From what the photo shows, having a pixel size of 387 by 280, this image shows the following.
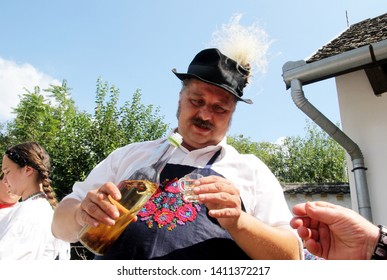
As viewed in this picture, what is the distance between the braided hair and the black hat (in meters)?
1.30

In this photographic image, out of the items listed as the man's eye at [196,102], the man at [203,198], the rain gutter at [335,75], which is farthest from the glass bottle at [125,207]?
the rain gutter at [335,75]

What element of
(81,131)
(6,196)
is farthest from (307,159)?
(6,196)

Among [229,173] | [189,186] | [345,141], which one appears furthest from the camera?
[345,141]

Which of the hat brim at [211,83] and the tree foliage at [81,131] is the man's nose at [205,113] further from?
the tree foliage at [81,131]

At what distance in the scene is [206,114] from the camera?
1440 mm

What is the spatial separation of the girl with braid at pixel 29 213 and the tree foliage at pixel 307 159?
25138 mm

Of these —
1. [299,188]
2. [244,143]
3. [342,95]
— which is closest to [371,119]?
[342,95]

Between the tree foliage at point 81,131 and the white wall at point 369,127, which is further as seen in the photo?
the tree foliage at point 81,131

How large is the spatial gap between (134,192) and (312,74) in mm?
3467

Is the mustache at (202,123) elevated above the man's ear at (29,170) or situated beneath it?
elevated above

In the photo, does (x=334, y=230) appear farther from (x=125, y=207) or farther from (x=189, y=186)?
(x=125, y=207)

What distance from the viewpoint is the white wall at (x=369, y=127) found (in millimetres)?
3900

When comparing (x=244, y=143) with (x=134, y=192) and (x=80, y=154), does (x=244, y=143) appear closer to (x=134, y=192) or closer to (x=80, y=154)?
(x=80, y=154)

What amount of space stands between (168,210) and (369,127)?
11.8 ft
